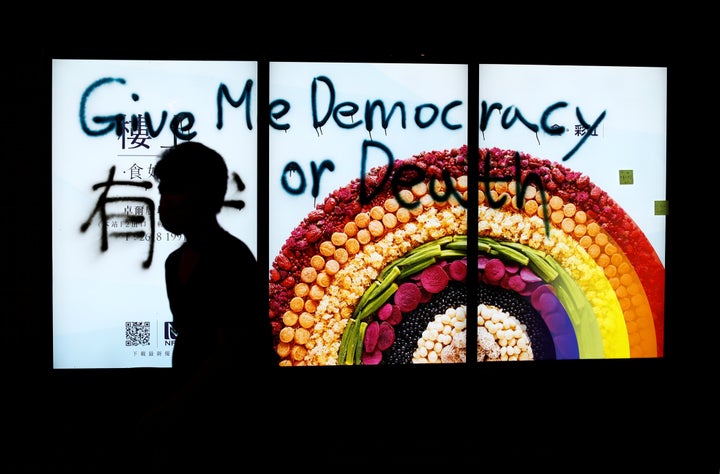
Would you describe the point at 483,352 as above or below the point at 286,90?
below

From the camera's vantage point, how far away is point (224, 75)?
5.22m

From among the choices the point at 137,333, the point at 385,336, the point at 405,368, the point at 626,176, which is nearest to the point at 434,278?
the point at 385,336

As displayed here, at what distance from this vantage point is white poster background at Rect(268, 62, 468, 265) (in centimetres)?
526

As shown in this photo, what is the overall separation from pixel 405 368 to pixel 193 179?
9.42 feet

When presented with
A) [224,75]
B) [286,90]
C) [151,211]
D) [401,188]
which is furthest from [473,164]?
[151,211]

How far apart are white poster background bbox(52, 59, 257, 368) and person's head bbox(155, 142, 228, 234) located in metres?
2.18

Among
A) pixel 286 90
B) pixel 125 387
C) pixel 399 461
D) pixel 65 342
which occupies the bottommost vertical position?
pixel 399 461

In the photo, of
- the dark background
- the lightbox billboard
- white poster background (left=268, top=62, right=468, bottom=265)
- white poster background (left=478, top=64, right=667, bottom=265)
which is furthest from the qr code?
white poster background (left=478, top=64, right=667, bottom=265)

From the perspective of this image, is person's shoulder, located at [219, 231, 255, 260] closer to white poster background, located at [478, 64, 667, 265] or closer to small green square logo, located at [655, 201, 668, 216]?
white poster background, located at [478, 64, 667, 265]
